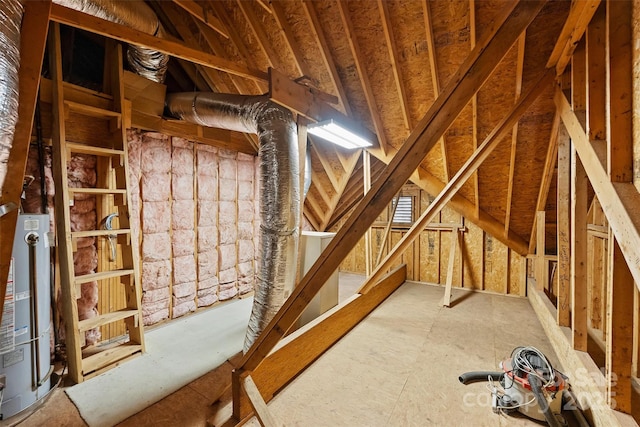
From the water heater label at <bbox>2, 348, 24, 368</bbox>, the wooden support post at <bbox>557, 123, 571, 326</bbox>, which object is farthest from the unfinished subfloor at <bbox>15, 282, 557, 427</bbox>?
the wooden support post at <bbox>557, 123, 571, 326</bbox>

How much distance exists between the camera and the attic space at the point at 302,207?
1.32m

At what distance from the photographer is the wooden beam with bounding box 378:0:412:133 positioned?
2273 millimetres

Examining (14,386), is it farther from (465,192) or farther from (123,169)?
(465,192)

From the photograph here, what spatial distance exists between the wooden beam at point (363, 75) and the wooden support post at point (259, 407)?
280 cm

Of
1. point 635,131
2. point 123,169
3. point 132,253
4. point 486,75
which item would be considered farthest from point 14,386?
point 635,131

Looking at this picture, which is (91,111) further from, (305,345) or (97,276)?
(305,345)

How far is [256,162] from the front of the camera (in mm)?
4586

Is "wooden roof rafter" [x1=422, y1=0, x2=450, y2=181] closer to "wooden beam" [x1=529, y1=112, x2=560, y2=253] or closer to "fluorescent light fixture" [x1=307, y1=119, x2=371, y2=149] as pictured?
"fluorescent light fixture" [x1=307, y1=119, x2=371, y2=149]

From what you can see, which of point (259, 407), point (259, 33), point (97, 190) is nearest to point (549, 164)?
point (259, 33)

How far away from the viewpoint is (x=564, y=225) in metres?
2.32

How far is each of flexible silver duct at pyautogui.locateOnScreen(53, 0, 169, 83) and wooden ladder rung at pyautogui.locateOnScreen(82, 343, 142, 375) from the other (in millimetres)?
2859

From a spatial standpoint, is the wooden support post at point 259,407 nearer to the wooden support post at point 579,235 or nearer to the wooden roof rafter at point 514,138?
the wooden support post at point 579,235

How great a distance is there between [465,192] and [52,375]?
4960mm

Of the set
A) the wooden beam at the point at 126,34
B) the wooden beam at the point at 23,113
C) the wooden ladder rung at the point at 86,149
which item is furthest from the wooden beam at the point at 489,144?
the wooden ladder rung at the point at 86,149
